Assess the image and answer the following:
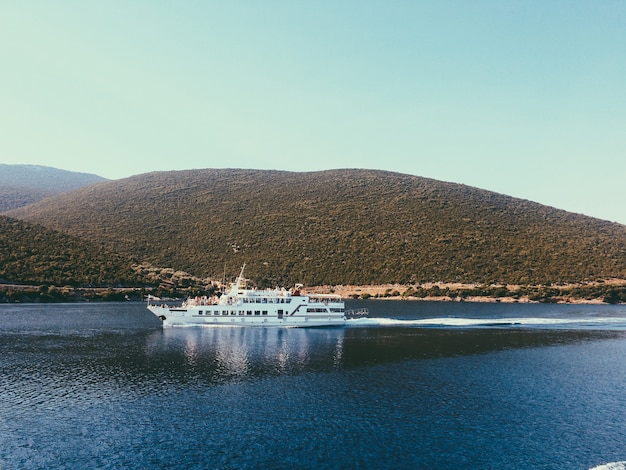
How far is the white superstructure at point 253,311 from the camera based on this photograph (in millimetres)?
85062

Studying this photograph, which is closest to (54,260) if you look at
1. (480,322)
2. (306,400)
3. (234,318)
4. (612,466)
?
(234,318)

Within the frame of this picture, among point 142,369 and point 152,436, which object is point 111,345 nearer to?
point 142,369

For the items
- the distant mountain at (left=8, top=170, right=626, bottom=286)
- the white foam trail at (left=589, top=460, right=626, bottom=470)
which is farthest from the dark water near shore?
the distant mountain at (left=8, top=170, right=626, bottom=286)

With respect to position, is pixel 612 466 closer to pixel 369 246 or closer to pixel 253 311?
pixel 253 311

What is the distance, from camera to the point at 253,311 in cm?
8600

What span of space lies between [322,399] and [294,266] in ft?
396

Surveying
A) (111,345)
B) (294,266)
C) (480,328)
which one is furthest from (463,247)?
(111,345)

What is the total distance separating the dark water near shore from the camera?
99.3 feet

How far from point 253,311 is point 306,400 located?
45850mm

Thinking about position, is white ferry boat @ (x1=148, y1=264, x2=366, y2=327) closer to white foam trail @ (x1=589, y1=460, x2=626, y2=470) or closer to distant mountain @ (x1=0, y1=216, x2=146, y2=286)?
distant mountain @ (x1=0, y1=216, x2=146, y2=286)

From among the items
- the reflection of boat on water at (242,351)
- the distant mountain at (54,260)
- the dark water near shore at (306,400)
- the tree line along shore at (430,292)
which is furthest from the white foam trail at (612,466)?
the distant mountain at (54,260)

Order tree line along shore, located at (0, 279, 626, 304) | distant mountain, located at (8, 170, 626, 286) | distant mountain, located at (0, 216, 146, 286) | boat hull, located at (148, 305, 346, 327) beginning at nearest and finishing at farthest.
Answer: boat hull, located at (148, 305, 346, 327) < distant mountain, located at (0, 216, 146, 286) < tree line along shore, located at (0, 279, 626, 304) < distant mountain, located at (8, 170, 626, 286)

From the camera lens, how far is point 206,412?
3791 cm

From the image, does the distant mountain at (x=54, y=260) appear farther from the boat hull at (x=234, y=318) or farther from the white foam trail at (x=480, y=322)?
the white foam trail at (x=480, y=322)
